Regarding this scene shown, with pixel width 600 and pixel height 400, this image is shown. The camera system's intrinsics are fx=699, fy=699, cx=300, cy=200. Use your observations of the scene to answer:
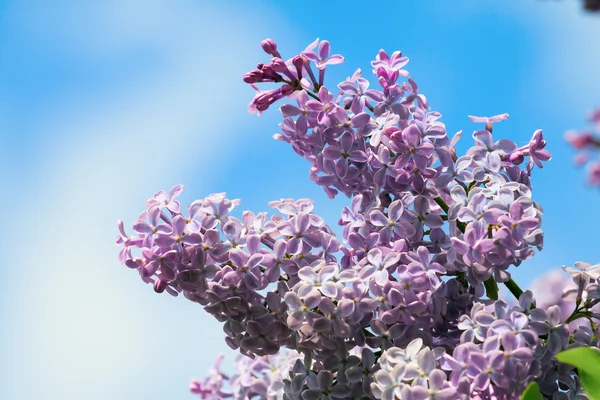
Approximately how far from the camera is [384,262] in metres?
1.34

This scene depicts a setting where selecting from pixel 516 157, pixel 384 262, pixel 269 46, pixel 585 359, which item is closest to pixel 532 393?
pixel 585 359

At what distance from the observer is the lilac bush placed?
1.30 meters

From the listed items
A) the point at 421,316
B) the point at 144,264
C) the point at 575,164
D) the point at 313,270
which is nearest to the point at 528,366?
the point at 421,316

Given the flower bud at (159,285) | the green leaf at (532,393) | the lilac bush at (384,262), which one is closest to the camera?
the green leaf at (532,393)

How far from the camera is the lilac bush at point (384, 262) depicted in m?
1.30

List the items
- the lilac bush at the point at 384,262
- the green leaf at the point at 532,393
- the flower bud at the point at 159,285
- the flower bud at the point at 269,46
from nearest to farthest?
the green leaf at the point at 532,393 → the lilac bush at the point at 384,262 → the flower bud at the point at 159,285 → the flower bud at the point at 269,46

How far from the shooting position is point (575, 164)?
70cm

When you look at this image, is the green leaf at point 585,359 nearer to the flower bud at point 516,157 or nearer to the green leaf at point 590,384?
the green leaf at point 590,384

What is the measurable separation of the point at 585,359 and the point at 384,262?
387 millimetres

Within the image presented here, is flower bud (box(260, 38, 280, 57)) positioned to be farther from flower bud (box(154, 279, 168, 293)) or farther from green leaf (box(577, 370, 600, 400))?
green leaf (box(577, 370, 600, 400))

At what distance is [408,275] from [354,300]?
0.37 ft

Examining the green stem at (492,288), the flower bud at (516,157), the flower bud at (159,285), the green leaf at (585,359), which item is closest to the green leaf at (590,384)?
the green leaf at (585,359)

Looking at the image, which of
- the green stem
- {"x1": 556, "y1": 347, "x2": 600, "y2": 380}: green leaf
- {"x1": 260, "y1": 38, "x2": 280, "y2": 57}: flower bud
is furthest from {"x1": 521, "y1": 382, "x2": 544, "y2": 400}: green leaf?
{"x1": 260, "y1": 38, "x2": 280, "y2": 57}: flower bud

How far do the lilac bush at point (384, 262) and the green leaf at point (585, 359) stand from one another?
0.09 metres
